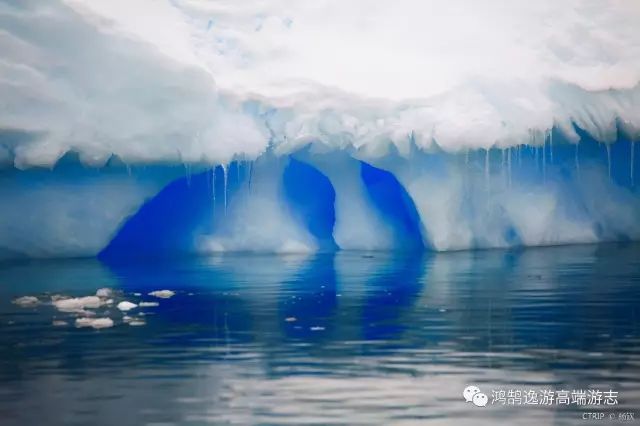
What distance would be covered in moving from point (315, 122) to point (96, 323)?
9.03 meters

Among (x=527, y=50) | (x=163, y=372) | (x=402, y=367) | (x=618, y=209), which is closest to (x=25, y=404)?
(x=163, y=372)

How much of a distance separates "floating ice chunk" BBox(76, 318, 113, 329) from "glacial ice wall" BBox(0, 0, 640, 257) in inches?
286

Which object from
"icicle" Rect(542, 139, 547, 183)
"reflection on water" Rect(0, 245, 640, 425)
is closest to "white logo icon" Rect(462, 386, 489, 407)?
"reflection on water" Rect(0, 245, 640, 425)

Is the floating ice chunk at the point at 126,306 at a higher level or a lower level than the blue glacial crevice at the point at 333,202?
lower

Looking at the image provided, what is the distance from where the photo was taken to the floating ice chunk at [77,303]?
1045cm

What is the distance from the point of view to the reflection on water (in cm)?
557

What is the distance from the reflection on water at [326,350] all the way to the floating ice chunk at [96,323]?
4.8 inches

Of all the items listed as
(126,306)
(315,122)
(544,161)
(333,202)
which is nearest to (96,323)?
(126,306)

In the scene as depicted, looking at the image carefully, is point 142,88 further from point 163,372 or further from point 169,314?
point 163,372

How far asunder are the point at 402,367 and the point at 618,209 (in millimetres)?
14059

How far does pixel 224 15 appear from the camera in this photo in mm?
18297

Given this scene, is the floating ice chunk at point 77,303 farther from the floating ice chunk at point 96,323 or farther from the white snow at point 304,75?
the white snow at point 304,75

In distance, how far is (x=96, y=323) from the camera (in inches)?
357

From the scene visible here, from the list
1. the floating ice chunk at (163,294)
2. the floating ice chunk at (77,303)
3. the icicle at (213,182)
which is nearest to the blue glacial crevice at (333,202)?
the icicle at (213,182)
